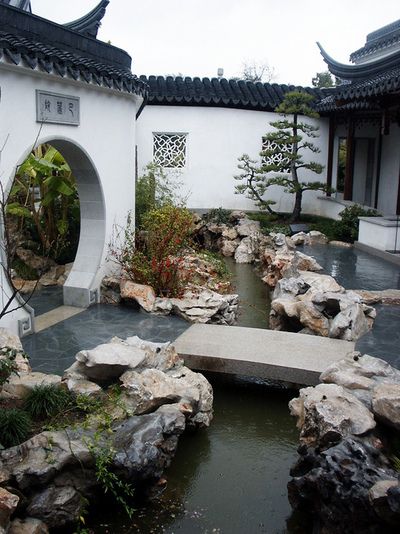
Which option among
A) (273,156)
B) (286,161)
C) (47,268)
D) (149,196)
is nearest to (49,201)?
(47,268)

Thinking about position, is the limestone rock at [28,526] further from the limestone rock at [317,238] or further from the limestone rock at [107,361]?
the limestone rock at [317,238]

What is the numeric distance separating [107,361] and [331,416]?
198 centimetres

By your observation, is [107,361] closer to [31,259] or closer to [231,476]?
[231,476]

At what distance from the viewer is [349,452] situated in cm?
409

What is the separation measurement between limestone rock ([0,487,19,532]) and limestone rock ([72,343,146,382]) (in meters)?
1.65

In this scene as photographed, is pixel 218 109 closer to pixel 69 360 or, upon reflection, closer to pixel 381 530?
pixel 69 360

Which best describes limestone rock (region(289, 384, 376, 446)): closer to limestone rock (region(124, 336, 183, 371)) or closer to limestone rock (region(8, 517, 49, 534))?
limestone rock (region(124, 336, 183, 371))

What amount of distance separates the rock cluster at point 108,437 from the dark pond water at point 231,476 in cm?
21

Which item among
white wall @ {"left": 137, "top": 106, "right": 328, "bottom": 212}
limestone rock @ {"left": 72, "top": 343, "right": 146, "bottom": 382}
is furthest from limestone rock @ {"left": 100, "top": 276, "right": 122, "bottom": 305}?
white wall @ {"left": 137, "top": 106, "right": 328, "bottom": 212}

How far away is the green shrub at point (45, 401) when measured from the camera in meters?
4.90

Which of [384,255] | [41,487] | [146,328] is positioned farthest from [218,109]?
[41,487]

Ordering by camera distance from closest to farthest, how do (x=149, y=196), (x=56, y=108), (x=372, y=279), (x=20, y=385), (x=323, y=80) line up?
(x=20, y=385)
(x=56, y=108)
(x=372, y=279)
(x=149, y=196)
(x=323, y=80)

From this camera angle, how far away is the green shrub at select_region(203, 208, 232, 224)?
14672 mm

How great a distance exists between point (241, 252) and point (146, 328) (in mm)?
6225
